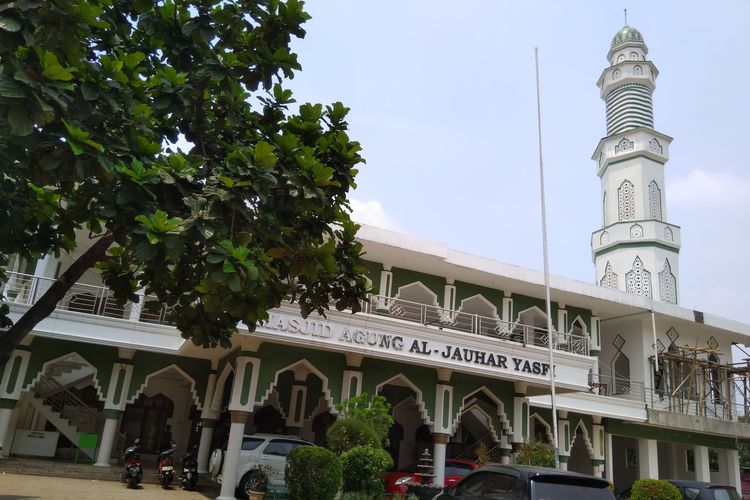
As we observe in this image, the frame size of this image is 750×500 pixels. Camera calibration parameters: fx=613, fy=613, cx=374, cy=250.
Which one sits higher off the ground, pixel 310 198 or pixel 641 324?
pixel 641 324

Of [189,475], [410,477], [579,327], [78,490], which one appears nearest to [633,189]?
[579,327]

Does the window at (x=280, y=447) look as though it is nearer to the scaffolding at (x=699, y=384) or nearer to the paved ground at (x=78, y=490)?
the paved ground at (x=78, y=490)

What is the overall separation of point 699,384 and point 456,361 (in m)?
13.1

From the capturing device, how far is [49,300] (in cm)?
639

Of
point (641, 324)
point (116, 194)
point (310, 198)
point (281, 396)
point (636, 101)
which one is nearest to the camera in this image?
point (116, 194)

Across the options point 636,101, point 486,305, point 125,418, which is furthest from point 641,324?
point 125,418

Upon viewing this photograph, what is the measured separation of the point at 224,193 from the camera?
4641 millimetres

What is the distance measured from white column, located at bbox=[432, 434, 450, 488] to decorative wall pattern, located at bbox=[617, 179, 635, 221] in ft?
44.0

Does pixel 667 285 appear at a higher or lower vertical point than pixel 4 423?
higher

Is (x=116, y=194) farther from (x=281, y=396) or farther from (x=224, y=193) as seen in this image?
(x=281, y=396)

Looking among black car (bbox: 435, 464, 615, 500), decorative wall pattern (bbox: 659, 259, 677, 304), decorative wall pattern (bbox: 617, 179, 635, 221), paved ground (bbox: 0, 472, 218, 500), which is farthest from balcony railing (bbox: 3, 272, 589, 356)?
decorative wall pattern (bbox: 617, 179, 635, 221)

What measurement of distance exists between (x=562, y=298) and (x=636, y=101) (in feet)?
32.0

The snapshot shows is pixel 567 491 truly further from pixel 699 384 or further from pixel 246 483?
pixel 699 384

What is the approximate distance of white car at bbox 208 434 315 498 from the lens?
38.9 ft
